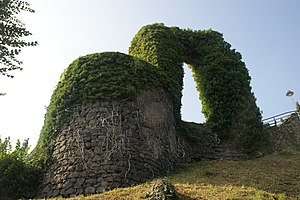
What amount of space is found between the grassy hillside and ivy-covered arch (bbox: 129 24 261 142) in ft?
6.46

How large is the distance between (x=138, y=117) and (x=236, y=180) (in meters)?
3.33

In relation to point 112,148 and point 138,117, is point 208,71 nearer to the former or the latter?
point 138,117

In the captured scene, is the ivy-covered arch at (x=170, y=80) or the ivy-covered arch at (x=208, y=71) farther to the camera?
the ivy-covered arch at (x=208, y=71)

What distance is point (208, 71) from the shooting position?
48.1 ft

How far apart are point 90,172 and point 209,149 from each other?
565 centimetres

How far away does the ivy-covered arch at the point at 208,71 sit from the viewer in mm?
13055

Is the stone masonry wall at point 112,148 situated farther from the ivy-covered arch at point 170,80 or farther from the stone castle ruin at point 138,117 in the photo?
the ivy-covered arch at point 170,80

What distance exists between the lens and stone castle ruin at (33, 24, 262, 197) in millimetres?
8836

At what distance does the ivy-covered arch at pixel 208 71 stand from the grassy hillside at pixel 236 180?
1970 millimetres

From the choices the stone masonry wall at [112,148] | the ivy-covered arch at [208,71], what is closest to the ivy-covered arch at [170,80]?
the ivy-covered arch at [208,71]

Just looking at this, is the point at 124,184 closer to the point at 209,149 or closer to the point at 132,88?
the point at 132,88

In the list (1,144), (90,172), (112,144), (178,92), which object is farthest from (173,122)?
(1,144)

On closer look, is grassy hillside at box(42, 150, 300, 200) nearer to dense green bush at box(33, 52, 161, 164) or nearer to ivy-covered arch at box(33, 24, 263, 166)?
ivy-covered arch at box(33, 24, 263, 166)

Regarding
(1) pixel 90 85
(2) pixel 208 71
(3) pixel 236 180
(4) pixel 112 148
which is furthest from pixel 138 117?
(2) pixel 208 71
